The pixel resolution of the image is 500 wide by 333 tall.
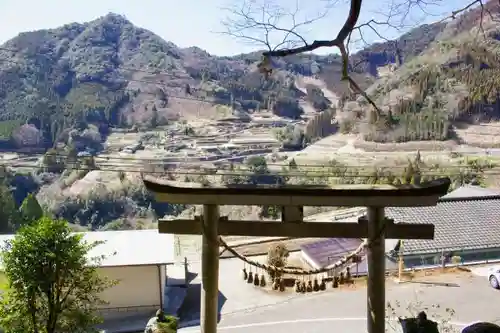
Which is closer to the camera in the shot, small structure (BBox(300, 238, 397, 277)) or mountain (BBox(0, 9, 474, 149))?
small structure (BBox(300, 238, 397, 277))

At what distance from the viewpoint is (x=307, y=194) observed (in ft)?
12.4

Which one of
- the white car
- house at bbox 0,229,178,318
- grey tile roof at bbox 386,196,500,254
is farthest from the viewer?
grey tile roof at bbox 386,196,500,254

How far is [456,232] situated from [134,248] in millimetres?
8292

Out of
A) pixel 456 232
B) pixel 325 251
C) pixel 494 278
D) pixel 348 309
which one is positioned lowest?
pixel 348 309

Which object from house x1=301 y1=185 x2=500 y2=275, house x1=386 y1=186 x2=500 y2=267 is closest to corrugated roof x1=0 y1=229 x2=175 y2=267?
house x1=301 y1=185 x2=500 y2=275

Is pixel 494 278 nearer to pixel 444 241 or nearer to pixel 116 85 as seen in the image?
pixel 444 241

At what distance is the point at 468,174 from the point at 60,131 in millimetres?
60233

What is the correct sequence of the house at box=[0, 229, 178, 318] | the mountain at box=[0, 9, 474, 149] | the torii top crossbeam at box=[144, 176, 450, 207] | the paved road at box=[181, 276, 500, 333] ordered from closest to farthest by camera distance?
the torii top crossbeam at box=[144, 176, 450, 207] → the paved road at box=[181, 276, 500, 333] → the house at box=[0, 229, 178, 318] → the mountain at box=[0, 9, 474, 149]

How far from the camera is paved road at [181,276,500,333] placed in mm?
9055

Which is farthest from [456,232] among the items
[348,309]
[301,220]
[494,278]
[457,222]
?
[301,220]

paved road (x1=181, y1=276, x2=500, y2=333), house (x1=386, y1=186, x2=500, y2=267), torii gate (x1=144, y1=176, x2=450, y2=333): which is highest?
torii gate (x1=144, y1=176, x2=450, y2=333)

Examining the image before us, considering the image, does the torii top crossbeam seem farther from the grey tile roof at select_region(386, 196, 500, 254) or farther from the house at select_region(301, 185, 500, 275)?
the grey tile roof at select_region(386, 196, 500, 254)

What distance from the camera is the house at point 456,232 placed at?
39.4 feet

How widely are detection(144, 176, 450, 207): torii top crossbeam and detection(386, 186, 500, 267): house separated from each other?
28.1ft
